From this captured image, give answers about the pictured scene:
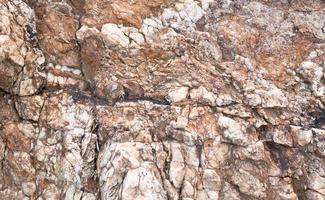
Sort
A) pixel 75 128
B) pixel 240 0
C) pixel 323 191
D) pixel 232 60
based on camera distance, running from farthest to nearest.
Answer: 1. pixel 240 0
2. pixel 232 60
3. pixel 75 128
4. pixel 323 191

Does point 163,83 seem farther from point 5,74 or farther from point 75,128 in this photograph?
point 5,74

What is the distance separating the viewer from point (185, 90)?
895 centimetres

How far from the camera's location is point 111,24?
370 inches

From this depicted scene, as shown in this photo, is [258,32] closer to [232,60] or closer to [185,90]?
[232,60]

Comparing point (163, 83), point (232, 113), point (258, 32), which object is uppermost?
point (258, 32)

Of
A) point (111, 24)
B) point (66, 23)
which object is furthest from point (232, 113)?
point (66, 23)

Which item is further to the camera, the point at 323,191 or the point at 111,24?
the point at 111,24

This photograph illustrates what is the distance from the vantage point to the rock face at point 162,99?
27.1 feet

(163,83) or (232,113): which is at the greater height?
(163,83)

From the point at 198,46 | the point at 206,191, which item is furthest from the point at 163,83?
the point at 206,191

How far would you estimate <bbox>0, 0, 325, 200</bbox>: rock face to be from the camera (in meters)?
8.25

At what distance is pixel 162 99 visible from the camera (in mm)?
8945

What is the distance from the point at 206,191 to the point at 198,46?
3547 millimetres

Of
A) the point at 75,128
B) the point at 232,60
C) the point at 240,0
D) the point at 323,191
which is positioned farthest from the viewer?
the point at 240,0
